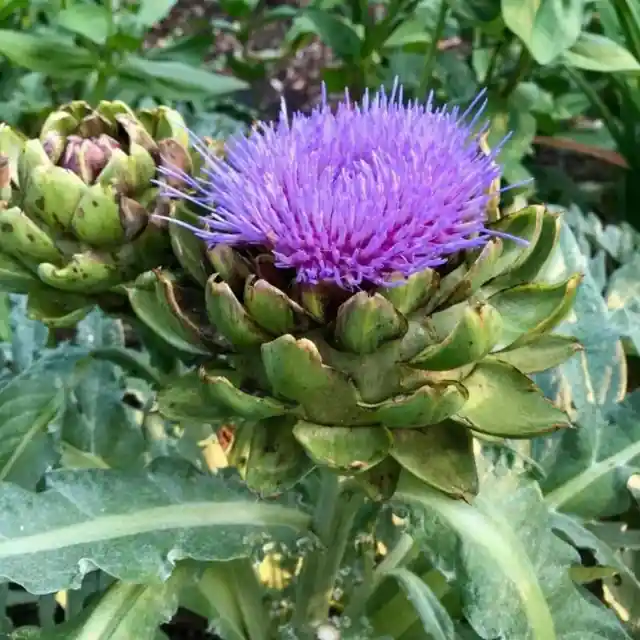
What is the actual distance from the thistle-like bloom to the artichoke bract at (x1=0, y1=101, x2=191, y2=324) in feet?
0.16

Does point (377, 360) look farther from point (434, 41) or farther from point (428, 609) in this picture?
point (434, 41)

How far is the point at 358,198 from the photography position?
0.53 m

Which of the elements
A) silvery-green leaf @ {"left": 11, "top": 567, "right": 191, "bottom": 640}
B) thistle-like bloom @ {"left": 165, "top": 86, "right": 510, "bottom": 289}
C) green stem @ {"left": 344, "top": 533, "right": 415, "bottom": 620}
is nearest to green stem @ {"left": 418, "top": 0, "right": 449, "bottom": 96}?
thistle-like bloom @ {"left": 165, "top": 86, "right": 510, "bottom": 289}

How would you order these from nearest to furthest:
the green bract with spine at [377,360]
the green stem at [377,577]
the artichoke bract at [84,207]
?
the green bract with spine at [377,360], the artichoke bract at [84,207], the green stem at [377,577]

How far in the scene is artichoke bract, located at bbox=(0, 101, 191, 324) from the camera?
0.61m


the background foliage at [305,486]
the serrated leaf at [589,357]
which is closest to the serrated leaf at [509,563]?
the background foliage at [305,486]

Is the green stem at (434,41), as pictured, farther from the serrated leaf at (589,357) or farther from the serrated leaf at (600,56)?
the serrated leaf at (589,357)

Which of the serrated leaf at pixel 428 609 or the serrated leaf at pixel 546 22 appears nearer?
the serrated leaf at pixel 428 609

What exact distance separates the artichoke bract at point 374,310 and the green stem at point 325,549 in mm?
92

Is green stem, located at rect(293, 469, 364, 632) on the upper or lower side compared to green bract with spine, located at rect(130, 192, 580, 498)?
lower

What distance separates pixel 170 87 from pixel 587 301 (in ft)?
1.74

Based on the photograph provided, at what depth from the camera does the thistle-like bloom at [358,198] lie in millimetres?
520

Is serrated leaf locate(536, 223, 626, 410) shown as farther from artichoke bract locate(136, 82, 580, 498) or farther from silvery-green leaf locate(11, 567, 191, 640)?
silvery-green leaf locate(11, 567, 191, 640)

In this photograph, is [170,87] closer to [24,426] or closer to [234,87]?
[234,87]
